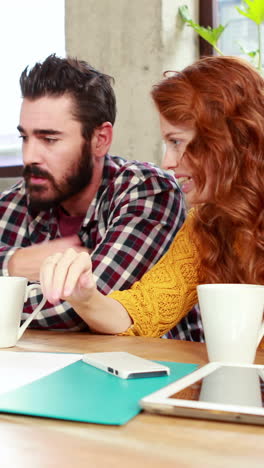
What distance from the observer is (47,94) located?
1.78m

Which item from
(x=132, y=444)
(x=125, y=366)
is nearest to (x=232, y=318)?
(x=125, y=366)

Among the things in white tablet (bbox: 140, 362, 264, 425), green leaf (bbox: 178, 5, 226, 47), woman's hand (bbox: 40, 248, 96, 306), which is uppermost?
green leaf (bbox: 178, 5, 226, 47)

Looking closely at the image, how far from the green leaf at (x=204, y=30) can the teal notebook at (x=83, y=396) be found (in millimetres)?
1621

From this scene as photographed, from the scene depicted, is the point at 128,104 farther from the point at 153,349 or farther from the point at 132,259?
the point at 153,349

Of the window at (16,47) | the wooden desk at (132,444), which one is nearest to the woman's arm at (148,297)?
the wooden desk at (132,444)

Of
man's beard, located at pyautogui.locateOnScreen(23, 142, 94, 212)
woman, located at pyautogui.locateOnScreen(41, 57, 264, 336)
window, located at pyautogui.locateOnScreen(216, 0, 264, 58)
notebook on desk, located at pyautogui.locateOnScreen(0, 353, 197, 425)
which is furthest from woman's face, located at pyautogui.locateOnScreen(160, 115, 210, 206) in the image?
window, located at pyautogui.locateOnScreen(216, 0, 264, 58)

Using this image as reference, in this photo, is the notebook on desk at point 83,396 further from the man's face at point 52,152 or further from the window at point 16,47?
the window at point 16,47

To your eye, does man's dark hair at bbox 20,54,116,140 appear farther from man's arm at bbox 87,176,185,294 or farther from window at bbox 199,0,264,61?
window at bbox 199,0,264,61

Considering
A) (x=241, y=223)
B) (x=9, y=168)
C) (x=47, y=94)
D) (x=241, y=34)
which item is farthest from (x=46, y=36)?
(x=241, y=223)

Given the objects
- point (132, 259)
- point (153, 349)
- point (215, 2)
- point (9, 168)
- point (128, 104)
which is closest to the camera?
point (153, 349)

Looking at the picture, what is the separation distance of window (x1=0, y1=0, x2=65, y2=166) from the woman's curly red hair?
156 cm

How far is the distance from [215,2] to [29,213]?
Answer: 125cm

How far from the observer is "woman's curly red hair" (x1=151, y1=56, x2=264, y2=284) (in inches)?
49.4

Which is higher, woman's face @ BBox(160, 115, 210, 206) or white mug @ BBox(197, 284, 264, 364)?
woman's face @ BBox(160, 115, 210, 206)
